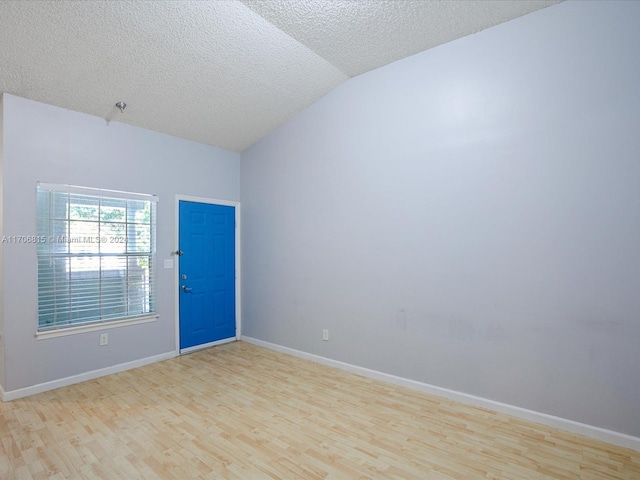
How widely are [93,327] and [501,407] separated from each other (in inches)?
160

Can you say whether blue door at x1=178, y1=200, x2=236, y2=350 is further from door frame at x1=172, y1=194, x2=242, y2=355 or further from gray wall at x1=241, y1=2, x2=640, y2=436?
gray wall at x1=241, y1=2, x2=640, y2=436

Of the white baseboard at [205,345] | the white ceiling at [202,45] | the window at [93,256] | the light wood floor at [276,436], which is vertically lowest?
the light wood floor at [276,436]

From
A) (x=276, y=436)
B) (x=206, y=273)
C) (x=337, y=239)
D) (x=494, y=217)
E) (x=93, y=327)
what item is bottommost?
(x=276, y=436)

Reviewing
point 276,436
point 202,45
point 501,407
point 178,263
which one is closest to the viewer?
point 276,436

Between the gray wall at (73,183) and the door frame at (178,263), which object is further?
the door frame at (178,263)

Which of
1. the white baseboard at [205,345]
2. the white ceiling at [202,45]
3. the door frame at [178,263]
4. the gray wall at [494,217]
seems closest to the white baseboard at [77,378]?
the white baseboard at [205,345]

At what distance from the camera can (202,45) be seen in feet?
9.49

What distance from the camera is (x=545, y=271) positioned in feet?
8.53

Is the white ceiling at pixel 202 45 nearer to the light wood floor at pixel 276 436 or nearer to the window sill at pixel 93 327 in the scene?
the window sill at pixel 93 327

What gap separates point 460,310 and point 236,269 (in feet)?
10.7

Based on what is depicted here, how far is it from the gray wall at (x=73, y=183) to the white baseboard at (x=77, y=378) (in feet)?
0.14

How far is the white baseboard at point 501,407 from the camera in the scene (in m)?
2.32
